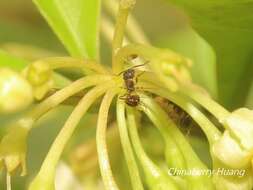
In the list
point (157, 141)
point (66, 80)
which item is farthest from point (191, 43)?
point (66, 80)

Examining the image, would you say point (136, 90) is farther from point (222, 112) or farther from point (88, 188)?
point (88, 188)

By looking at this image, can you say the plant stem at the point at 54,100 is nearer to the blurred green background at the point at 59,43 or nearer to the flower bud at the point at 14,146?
the flower bud at the point at 14,146

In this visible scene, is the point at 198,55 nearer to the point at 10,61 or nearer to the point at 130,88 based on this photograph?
the point at 10,61

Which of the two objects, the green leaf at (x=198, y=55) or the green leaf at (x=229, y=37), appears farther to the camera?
the green leaf at (x=198, y=55)

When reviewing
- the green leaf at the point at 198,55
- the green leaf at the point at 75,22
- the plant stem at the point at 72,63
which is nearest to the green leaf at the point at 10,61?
the green leaf at the point at 75,22

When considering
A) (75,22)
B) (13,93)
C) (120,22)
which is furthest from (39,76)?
(75,22)
